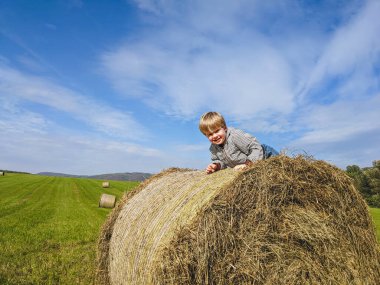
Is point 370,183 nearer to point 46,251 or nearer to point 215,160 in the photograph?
point 46,251

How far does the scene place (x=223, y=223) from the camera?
3.67 m

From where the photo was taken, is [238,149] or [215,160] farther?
[215,160]

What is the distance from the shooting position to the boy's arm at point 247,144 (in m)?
4.75

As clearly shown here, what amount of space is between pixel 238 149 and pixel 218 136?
31 centimetres

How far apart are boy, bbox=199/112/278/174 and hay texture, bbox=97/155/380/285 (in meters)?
0.49

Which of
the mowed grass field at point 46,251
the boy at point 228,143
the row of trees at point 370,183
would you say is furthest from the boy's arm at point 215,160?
the row of trees at point 370,183

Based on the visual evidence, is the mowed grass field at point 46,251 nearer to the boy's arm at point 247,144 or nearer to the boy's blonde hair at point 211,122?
the boy's blonde hair at point 211,122

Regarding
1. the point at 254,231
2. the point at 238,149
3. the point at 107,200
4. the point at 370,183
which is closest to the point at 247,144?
the point at 238,149

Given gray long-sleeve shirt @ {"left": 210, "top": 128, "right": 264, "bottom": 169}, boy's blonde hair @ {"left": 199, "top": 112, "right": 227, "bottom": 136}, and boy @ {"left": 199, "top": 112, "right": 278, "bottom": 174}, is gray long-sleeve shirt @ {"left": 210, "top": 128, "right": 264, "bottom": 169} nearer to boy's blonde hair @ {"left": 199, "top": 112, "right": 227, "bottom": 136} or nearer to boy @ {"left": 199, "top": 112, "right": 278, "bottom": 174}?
boy @ {"left": 199, "top": 112, "right": 278, "bottom": 174}

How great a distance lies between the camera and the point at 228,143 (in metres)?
4.97

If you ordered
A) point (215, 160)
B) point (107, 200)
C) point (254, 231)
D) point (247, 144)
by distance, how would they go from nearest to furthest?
1. point (254, 231)
2. point (247, 144)
3. point (215, 160)
4. point (107, 200)

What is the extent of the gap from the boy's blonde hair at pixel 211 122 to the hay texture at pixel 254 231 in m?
0.66

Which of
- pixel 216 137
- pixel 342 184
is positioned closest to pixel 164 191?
pixel 216 137

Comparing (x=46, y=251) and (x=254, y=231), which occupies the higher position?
(x=254, y=231)
